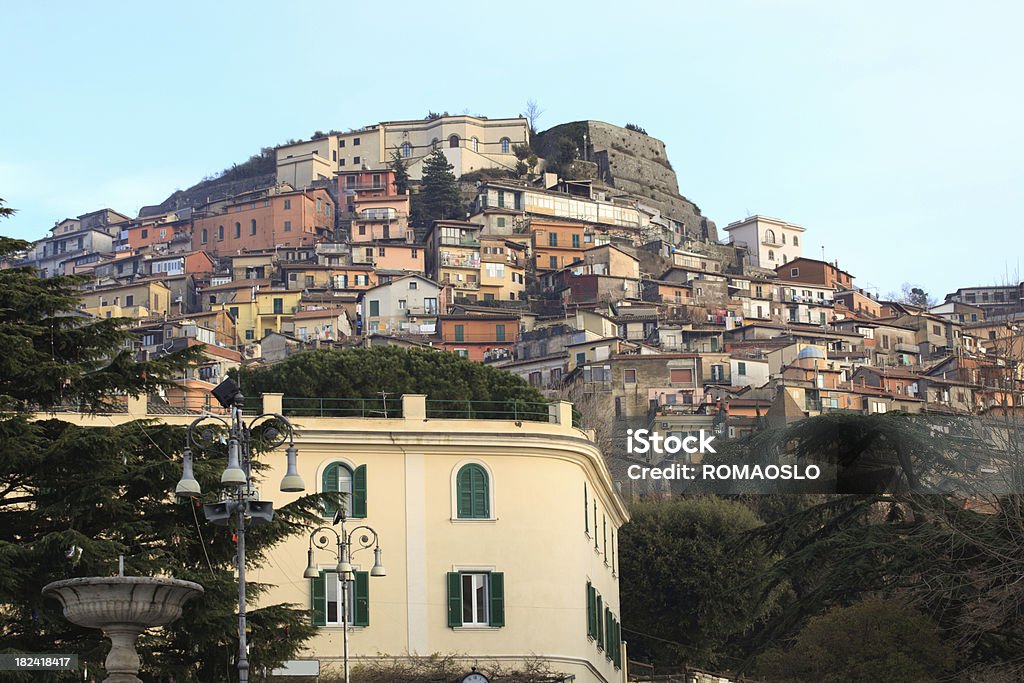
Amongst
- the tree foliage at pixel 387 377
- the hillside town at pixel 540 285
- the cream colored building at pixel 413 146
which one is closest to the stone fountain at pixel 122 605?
the tree foliage at pixel 387 377

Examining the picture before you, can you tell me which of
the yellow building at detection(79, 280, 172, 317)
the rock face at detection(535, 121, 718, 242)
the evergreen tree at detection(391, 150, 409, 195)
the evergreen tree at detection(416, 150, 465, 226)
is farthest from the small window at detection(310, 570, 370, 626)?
the rock face at detection(535, 121, 718, 242)

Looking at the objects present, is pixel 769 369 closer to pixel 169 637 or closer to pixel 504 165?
pixel 504 165

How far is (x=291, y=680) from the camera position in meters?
34.7

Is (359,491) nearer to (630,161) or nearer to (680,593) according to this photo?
(680,593)

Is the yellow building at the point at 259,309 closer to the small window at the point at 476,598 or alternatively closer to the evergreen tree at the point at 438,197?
the evergreen tree at the point at 438,197

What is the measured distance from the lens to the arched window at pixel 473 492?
1519 inches

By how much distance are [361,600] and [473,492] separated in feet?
12.1

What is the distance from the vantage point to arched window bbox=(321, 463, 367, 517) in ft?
125

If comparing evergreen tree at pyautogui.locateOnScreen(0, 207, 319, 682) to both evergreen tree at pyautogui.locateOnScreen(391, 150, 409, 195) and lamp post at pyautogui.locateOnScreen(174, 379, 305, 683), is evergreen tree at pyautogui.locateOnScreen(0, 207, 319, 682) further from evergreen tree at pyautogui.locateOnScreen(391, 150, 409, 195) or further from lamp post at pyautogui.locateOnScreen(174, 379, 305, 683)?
evergreen tree at pyautogui.locateOnScreen(391, 150, 409, 195)

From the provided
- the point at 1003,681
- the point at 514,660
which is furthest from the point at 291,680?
the point at 1003,681

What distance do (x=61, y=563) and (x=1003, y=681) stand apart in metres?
19.8

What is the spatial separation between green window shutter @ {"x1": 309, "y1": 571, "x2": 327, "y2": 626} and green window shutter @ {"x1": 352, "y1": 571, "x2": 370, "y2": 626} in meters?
0.69

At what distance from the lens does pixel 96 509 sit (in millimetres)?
23469

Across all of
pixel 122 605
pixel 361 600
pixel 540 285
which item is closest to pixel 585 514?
pixel 361 600
